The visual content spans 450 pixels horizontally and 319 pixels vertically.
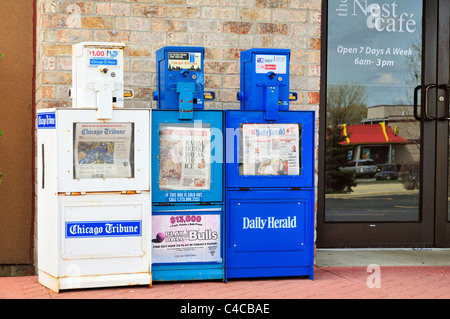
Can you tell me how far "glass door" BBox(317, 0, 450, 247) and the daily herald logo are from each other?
1237 mm

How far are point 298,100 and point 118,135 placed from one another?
65.8 inches

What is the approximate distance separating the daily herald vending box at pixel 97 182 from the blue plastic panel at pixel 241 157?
0.63m

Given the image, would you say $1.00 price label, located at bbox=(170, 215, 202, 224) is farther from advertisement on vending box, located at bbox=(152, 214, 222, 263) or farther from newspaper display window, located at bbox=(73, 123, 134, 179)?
newspaper display window, located at bbox=(73, 123, 134, 179)

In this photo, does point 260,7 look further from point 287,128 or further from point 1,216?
point 1,216

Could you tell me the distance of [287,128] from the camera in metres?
5.02

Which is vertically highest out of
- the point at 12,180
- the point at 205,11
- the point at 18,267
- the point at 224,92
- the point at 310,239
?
the point at 205,11

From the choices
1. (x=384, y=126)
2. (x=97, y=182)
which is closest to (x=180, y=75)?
(x=97, y=182)

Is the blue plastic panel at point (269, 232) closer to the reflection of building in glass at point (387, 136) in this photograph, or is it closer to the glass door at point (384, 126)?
the glass door at point (384, 126)

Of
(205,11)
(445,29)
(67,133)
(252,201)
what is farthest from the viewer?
(445,29)

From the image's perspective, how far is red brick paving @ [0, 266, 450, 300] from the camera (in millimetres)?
4602

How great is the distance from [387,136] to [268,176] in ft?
6.21

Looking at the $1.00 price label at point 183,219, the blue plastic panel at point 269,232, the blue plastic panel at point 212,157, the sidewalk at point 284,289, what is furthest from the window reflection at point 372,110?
the $1.00 price label at point 183,219

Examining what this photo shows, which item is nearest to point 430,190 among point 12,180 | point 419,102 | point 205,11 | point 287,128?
point 419,102

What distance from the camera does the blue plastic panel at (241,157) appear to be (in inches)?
195
